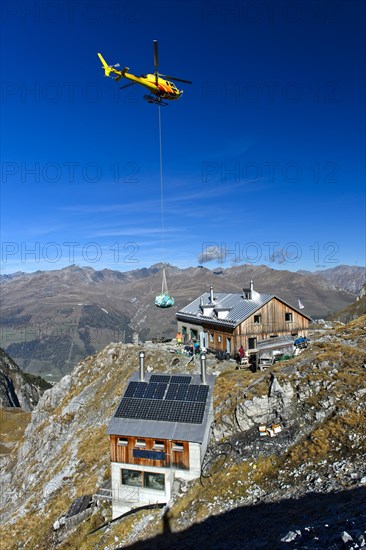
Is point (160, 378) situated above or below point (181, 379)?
below

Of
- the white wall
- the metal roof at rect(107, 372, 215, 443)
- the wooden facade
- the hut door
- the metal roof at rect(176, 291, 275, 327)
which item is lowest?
the white wall

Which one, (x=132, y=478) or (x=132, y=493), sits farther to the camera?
(x=132, y=478)

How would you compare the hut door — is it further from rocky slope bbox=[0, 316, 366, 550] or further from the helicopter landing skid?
the helicopter landing skid

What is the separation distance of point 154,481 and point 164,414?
15.5 ft

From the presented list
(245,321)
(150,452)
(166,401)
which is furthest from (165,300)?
(150,452)

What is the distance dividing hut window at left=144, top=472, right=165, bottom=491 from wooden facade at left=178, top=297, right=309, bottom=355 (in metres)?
21.7

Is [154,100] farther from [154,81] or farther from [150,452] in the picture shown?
[150,452]

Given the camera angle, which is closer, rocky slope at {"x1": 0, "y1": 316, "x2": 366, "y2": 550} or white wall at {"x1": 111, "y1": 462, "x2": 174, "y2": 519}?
rocky slope at {"x1": 0, "y1": 316, "x2": 366, "y2": 550}

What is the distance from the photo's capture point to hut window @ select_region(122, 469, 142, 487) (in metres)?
28.9

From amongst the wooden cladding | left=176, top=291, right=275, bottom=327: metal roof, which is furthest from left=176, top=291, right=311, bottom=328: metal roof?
the wooden cladding

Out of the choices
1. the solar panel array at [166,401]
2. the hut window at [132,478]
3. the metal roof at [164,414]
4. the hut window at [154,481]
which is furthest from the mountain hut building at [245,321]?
the hut window at [132,478]

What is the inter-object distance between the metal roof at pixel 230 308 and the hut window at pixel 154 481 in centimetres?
2221

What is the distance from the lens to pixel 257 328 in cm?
4872

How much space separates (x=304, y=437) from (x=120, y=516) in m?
15.3
